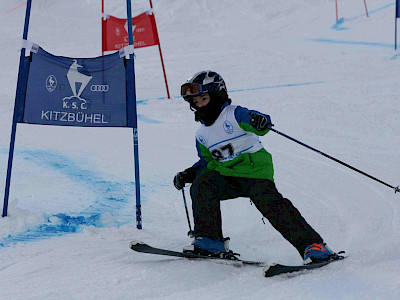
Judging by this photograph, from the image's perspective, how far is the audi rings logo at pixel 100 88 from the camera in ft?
12.6

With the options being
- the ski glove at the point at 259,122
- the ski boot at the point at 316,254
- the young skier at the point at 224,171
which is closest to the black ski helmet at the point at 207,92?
the young skier at the point at 224,171

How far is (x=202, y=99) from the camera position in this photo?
11.2 ft

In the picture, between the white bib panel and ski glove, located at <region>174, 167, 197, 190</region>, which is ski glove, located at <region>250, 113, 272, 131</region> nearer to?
the white bib panel

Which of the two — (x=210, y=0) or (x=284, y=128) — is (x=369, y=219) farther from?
(x=210, y=0)

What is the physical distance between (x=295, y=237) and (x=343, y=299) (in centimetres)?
72

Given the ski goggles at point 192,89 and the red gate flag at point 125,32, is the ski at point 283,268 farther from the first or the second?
the red gate flag at point 125,32

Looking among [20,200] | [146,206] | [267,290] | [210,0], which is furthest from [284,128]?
[210,0]

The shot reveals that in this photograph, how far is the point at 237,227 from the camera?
14.0 feet

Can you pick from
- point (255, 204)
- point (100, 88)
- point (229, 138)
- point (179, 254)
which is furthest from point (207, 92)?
point (179, 254)

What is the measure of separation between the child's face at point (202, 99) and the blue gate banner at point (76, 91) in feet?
2.28

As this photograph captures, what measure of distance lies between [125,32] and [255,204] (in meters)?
6.90

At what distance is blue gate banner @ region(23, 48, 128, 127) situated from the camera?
3.84 m

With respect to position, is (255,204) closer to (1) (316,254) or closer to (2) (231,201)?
(1) (316,254)

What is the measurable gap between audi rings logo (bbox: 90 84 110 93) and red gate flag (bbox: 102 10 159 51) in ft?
19.1
